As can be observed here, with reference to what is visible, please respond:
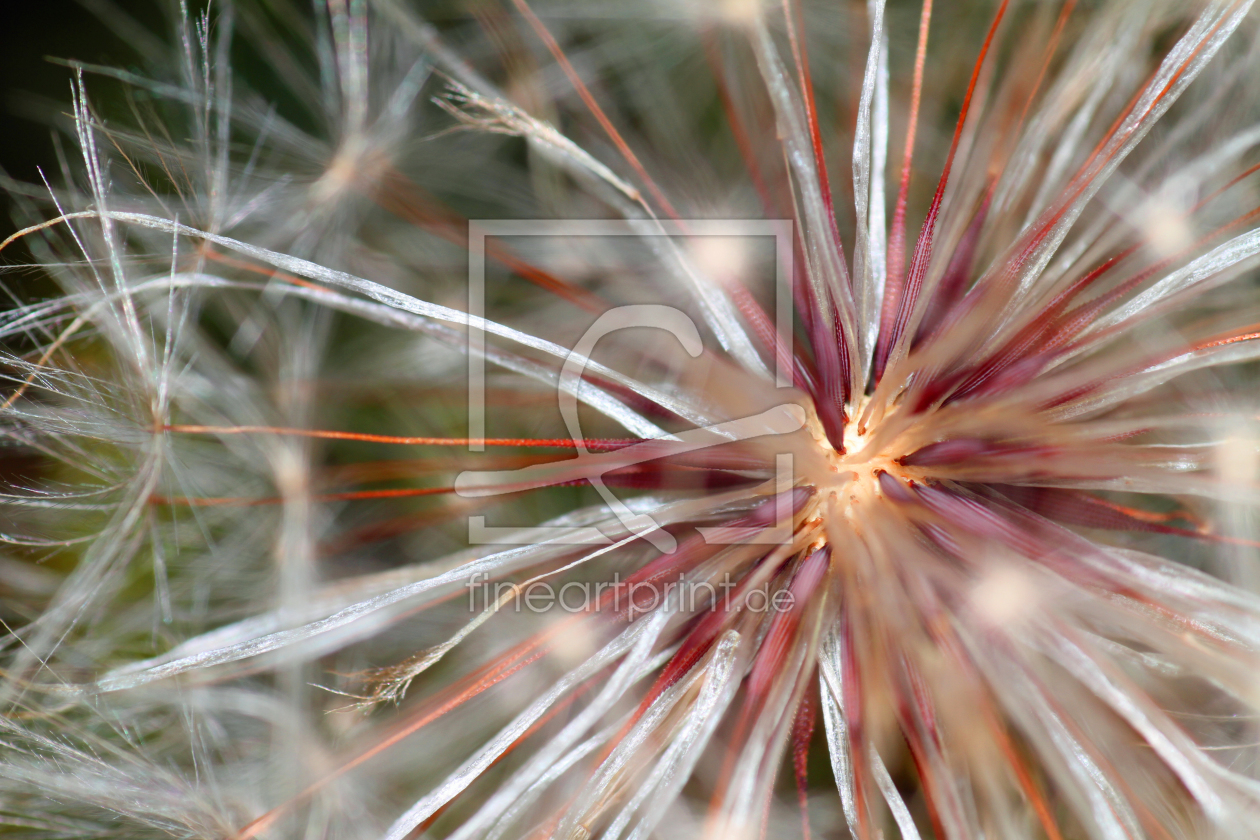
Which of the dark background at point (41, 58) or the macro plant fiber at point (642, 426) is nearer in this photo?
the macro plant fiber at point (642, 426)

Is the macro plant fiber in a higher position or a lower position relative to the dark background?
lower

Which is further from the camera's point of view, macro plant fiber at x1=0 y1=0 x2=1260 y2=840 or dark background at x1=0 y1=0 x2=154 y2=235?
dark background at x1=0 y1=0 x2=154 y2=235

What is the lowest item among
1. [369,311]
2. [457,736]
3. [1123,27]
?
[457,736]

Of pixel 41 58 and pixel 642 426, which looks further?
pixel 41 58

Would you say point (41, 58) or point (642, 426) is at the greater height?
point (41, 58)

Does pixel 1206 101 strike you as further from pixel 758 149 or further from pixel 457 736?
pixel 457 736

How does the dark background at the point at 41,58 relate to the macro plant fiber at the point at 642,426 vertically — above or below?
above

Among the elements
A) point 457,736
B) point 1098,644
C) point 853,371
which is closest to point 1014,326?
point 853,371

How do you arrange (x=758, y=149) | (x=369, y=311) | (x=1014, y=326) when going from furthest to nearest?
(x=758, y=149) < (x=369, y=311) < (x=1014, y=326)
